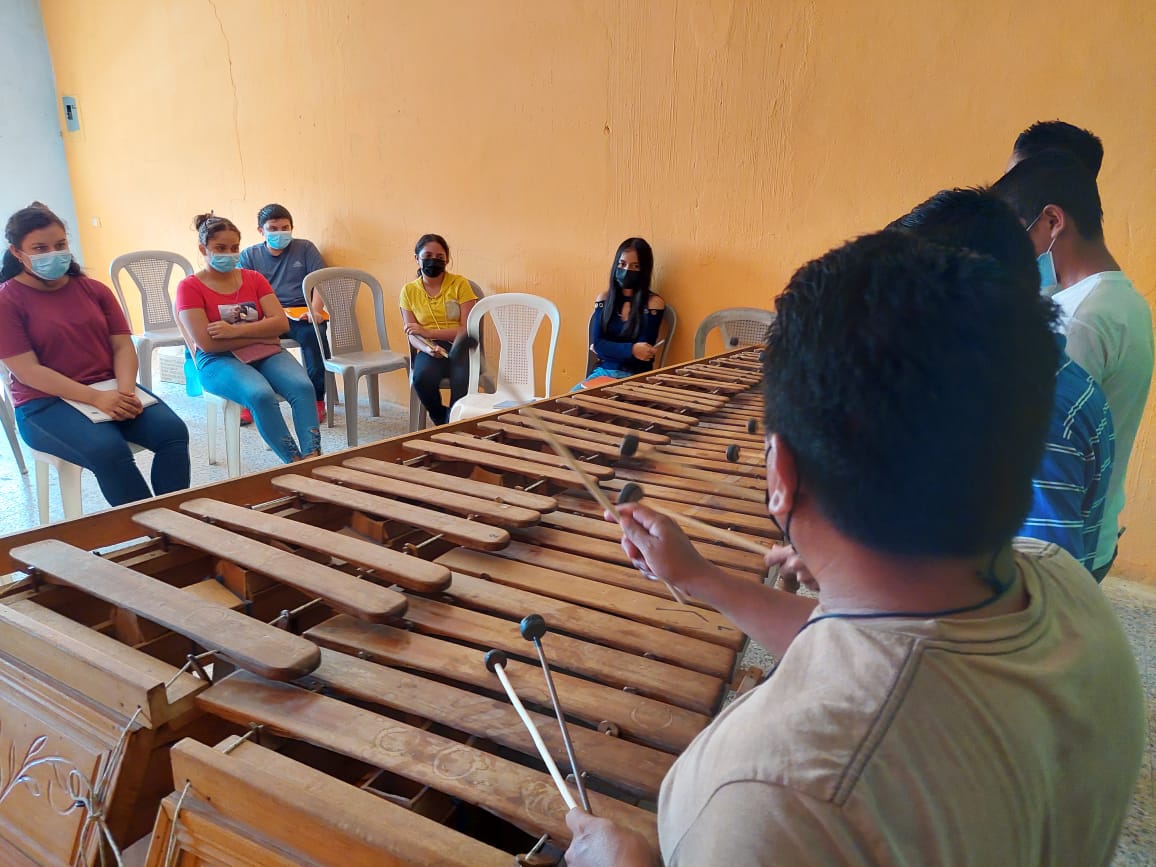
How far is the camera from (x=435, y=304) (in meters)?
4.31

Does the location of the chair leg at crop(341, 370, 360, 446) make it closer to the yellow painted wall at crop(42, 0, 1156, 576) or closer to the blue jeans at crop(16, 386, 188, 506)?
the yellow painted wall at crop(42, 0, 1156, 576)

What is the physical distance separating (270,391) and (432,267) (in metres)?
1.34

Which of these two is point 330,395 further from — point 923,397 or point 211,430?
point 923,397

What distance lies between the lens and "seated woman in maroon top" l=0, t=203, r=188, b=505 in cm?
260

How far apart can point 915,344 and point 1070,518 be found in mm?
896

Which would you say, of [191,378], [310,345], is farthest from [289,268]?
[191,378]

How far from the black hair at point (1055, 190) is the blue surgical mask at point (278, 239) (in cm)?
461

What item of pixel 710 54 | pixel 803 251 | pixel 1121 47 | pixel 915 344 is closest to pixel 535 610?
pixel 915 344

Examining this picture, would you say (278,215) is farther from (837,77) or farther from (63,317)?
(837,77)

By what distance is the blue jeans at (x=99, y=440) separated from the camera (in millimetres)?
2590

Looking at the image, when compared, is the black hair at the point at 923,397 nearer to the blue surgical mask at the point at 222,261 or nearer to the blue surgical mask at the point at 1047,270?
the blue surgical mask at the point at 1047,270

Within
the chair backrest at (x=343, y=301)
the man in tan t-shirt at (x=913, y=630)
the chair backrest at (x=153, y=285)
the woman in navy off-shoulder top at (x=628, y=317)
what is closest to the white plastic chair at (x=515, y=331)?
the woman in navy off-shoulder top at (x=628, y=317)

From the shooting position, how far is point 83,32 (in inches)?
254

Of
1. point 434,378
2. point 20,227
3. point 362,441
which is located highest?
point 20,227
